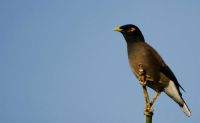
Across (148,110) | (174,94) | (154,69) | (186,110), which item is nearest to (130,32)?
(154,69)

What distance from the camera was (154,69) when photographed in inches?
268

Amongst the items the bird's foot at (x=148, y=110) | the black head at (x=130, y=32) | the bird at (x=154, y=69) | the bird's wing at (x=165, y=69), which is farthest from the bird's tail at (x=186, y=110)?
the bird's foot at (x=148, y=110)

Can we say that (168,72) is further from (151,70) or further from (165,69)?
(151,70)

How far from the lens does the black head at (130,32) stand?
730 cm

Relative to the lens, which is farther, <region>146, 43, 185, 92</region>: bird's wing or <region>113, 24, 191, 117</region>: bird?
<region>146, 43, 185, 92</region>: bird's wing

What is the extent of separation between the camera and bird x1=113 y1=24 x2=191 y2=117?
6.72 m

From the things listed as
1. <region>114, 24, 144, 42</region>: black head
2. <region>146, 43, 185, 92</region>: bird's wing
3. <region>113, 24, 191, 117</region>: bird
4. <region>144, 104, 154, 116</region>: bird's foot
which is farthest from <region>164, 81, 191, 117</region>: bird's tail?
<region>144, 104, 154, 116</region>: bird's foot

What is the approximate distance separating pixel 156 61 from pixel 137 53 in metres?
0.40

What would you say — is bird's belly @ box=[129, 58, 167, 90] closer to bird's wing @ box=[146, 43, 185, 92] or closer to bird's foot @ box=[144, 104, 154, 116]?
bird's wing @ box=[146, 43, 185, 92]

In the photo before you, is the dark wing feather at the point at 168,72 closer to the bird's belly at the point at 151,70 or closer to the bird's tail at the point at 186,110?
the bird's belly at the point at 151,70

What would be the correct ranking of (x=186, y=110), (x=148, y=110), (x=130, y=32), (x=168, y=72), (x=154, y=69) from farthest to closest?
(x=130, y=32) → (x=168, y=72) → (x=154, y=69) → (x=186, y=110) → (x=148, y=110)

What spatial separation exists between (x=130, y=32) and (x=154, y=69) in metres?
0.99

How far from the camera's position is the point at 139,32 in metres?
7.43

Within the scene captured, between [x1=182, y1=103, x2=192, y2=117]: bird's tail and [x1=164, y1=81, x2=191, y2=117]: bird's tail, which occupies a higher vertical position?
[x1=164, y1=81, x2=191, y2=117]: bird's tail
